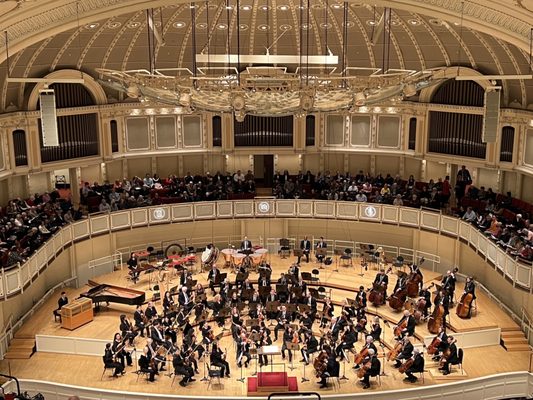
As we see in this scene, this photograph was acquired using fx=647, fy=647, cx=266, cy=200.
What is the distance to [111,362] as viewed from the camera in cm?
1574

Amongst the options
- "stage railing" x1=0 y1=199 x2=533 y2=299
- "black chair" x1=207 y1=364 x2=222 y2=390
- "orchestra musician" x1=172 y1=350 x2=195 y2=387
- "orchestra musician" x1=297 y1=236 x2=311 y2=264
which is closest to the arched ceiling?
"stage railing" x1=0 y1=199 x2=533 y2=299

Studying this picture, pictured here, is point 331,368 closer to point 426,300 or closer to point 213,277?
point 426,300

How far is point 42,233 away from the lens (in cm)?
1966

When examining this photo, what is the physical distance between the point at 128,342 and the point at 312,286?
6.71 meters

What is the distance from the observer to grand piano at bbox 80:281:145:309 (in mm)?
19156

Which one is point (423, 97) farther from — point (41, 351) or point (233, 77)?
point (41, 351)

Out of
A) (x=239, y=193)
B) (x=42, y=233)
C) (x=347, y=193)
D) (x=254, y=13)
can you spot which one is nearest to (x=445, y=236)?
(x=347, y=193)

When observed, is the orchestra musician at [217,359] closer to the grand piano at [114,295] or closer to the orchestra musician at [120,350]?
the orchestra musician at [120,350]

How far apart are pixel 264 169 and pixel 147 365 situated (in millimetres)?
13693

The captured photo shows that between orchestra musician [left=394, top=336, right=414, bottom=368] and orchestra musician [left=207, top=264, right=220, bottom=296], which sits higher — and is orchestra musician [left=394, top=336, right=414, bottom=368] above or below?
below

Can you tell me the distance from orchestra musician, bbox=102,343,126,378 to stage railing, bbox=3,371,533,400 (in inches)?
27.8

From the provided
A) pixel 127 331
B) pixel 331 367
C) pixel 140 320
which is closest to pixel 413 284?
pixel 331 367

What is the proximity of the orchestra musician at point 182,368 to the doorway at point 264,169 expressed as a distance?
13090 millimetres

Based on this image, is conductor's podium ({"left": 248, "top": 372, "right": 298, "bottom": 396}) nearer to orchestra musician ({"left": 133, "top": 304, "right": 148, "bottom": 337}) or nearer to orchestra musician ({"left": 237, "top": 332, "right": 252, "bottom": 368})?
orchestra musician ({"left": 237, "top": 332, "right": 252, "bottom": 368})
